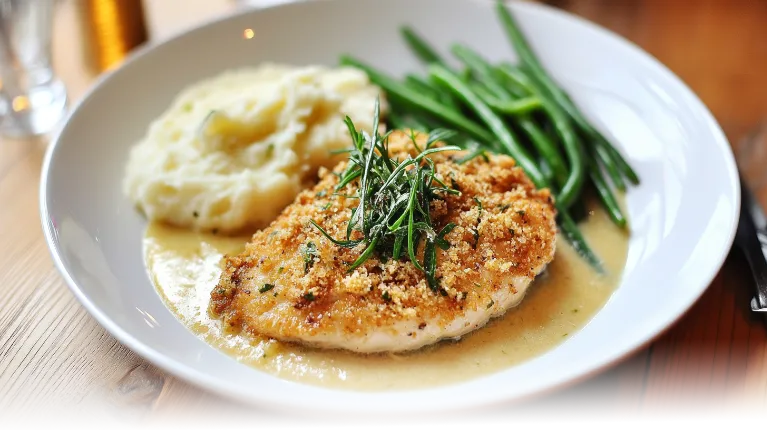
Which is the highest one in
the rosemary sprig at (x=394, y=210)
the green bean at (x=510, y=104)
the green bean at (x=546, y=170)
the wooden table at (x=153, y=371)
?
Result: the rosemary sprig at (x=394, y=210)

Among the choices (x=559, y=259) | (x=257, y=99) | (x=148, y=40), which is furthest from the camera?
(x=148, y=40)

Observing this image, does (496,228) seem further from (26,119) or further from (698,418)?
(26,119)

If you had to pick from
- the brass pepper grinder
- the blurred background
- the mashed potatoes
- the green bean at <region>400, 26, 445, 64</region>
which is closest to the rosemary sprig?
the mashed potatoes

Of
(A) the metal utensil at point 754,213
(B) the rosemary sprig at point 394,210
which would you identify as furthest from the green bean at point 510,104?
(A) the metal utensil at point 754,213

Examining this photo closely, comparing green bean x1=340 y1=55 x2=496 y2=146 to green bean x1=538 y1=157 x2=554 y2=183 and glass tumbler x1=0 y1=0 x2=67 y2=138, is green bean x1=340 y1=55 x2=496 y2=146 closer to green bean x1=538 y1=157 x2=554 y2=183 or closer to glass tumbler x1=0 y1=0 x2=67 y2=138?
green bean x1=538 y1=157 x2=554 y2=183

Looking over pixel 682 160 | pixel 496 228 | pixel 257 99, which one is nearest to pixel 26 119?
pixel 257 99

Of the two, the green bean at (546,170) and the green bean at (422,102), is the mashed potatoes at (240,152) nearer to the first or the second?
the green bean at (422,102)

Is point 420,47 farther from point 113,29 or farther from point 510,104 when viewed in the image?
point 113,29
